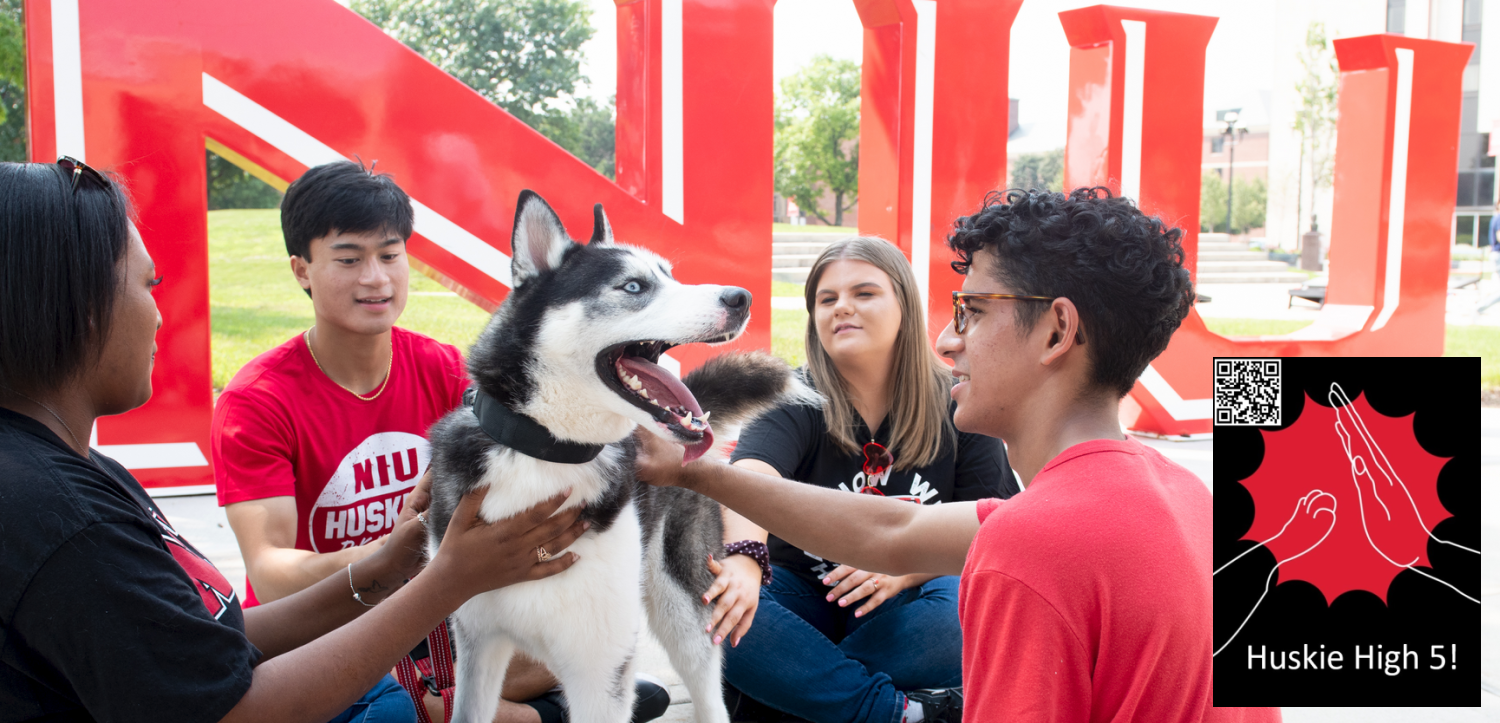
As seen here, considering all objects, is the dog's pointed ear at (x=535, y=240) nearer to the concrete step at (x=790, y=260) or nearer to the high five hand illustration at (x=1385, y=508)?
the high five hand illustration at (x=1385, y=508)

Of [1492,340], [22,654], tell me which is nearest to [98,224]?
[22,654]

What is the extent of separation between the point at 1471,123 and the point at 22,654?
145ft

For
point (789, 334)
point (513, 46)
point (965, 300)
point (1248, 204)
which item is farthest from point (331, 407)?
point (1248, 204)

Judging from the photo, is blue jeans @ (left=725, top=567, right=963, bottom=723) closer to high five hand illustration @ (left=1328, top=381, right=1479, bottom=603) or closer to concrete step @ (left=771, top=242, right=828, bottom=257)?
high five hand illustration @ (left=1328, top=381, right=1479, bottom=603)

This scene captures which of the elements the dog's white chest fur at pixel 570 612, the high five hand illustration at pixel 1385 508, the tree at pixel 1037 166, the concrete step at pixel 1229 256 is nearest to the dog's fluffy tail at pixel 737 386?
the dog's white chest fur at pixel 570 612

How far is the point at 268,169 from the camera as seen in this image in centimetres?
490

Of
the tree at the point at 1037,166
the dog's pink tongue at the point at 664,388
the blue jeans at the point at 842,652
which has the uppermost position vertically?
the tree at the point at 1037,166

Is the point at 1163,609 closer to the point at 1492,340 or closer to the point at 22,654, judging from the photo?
the point at 22,654

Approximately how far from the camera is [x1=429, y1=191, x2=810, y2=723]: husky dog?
1935 millimetres

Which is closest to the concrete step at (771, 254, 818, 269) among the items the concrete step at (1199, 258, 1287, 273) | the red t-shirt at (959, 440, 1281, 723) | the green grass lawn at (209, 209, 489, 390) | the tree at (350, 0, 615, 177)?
the green grass lawn at (209, 209, 489, 390)

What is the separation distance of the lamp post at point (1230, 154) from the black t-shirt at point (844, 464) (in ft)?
96.3

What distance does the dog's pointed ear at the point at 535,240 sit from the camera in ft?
6.56

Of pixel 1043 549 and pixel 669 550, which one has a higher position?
pixel 1043 549

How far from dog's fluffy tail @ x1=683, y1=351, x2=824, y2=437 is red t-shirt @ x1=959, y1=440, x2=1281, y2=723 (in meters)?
1.21
